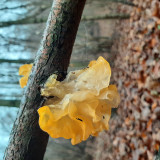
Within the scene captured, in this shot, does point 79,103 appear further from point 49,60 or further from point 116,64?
point 116,64

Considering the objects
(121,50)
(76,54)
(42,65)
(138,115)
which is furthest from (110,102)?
(121,50)

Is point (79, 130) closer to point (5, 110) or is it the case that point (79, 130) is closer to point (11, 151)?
point (11, 151)

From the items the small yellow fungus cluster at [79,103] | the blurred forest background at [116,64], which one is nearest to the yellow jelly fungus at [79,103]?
the small yellow fungus cluster at [79,103]

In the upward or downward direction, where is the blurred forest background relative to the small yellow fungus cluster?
downward

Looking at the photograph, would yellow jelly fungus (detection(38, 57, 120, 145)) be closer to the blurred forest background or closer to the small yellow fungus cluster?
the small yellow fungus cluster

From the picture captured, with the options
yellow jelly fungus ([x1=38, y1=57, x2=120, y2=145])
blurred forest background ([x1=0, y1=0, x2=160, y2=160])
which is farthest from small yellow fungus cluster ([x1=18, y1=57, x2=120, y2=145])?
blurred forest background ([x1=0, y1=0, x2=160, y2=160])

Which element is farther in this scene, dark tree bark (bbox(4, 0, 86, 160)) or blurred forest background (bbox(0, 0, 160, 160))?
blurred forest background (bbox(0, 0, 160, 160))

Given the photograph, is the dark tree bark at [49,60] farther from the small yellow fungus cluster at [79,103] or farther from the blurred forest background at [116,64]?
the blurred forest background at [116,64]

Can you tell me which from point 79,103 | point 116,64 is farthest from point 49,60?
point 116,64
